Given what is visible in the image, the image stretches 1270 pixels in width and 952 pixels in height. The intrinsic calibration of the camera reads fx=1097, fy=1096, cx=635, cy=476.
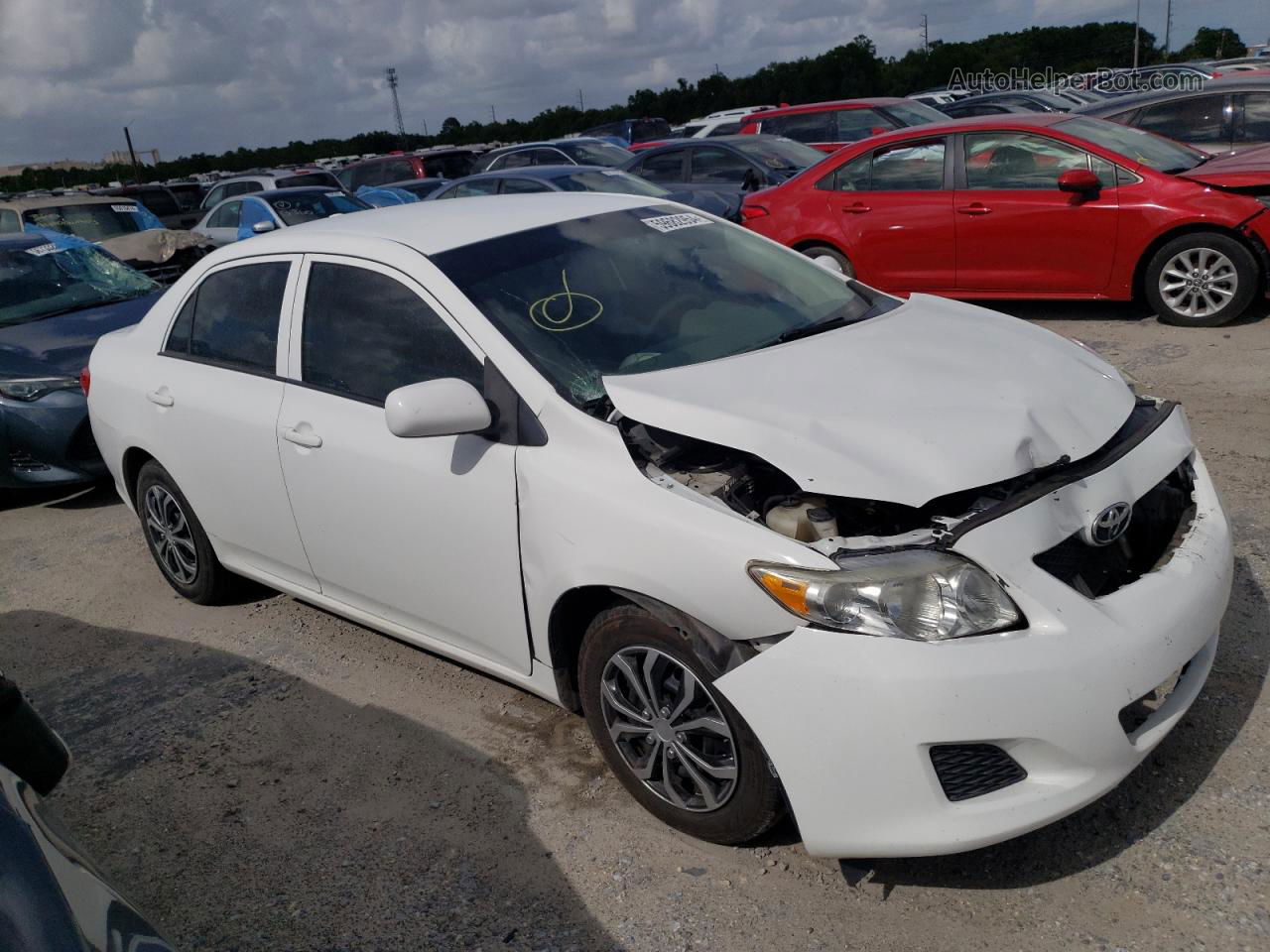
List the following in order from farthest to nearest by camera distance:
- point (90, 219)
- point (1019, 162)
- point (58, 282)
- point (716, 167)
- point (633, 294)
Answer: point (90, 219)
point (716, 167)
point (1019, 162)
point (58, 282)
point (633, 294)

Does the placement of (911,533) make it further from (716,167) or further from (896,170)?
(716,167)

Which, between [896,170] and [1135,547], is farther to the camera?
[896,170]

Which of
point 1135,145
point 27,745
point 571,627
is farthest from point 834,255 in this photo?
point 27,745

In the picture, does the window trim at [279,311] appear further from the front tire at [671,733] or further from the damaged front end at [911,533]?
the front tire at [671,733]

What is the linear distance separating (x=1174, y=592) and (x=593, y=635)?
1.50m

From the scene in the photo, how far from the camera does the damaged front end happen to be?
8.23ft

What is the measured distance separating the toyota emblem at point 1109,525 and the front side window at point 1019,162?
18.9ft

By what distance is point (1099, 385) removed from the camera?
3250 millimetres

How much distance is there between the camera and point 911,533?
2.63m

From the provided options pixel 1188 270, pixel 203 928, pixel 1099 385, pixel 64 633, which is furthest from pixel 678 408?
pixel 1188 270

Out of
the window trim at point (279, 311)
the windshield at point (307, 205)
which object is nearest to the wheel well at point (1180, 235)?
the window trim at point (279, 311)

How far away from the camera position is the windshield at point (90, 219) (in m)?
12.6

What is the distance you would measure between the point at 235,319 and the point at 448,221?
1.05m

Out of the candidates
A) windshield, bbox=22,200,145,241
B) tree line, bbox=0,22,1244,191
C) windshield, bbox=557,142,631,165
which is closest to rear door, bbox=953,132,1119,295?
windshield, bbox=557,142,631,165
